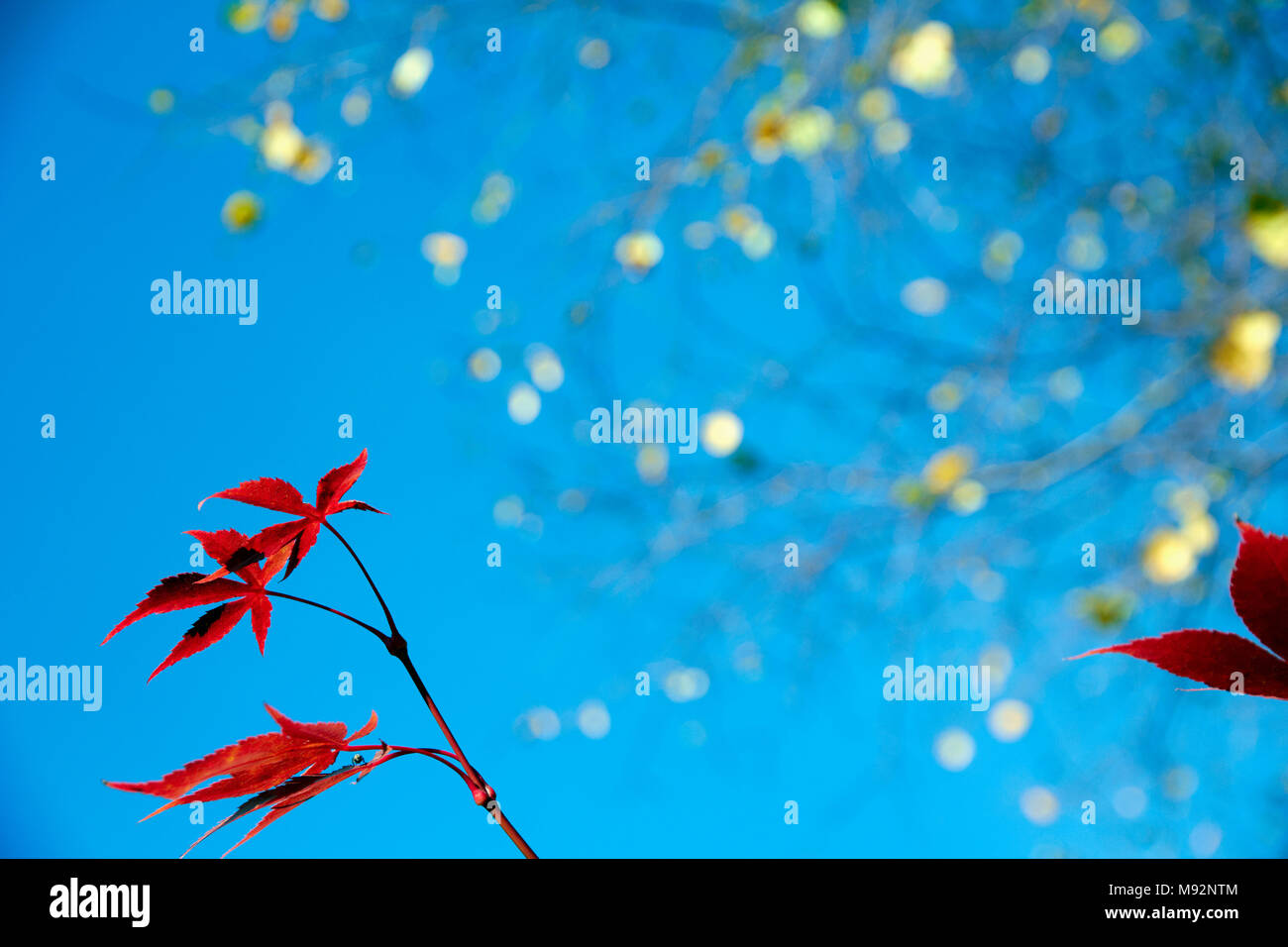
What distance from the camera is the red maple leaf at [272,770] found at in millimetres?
262

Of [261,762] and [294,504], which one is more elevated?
[294,504]

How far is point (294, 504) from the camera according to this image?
333mm

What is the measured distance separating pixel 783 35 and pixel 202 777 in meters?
1.00

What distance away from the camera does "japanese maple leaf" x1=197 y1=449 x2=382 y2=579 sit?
33 cm

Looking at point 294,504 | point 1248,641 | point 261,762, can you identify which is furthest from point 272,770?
point 1248,641

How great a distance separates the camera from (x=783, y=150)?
97 centimetres

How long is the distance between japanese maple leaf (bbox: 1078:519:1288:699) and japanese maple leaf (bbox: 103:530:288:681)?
1.08 feet

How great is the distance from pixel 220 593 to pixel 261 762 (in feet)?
0.26
